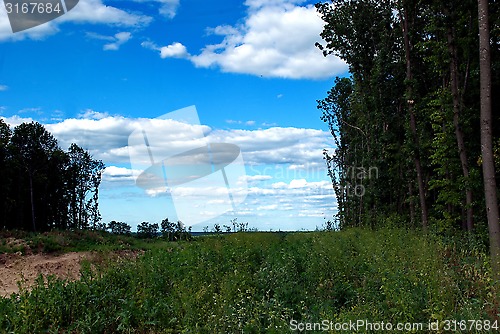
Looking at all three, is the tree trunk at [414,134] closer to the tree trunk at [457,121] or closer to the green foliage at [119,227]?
the tree trunk at [457,121]

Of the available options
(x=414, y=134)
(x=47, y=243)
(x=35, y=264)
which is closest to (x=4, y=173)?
(x=47, y=243)

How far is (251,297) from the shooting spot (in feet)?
24.6

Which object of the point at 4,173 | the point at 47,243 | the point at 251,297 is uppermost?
the point at 4,173

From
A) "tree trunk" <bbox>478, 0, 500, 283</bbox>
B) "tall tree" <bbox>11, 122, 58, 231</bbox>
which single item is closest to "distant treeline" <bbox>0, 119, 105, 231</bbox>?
"tall tree" <bbox>11, 122, 58, 231</bbox>

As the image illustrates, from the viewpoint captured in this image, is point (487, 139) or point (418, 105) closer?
point (487, 139)

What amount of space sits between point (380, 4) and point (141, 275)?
23072mm

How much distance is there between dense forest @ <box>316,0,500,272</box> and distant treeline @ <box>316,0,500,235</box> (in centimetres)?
5

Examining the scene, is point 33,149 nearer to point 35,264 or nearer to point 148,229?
point 148,229

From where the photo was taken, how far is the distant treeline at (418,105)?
17484 millimetres

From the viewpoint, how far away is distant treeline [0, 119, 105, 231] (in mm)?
45688

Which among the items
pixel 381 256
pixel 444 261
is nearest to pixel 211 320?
pixel 381 256

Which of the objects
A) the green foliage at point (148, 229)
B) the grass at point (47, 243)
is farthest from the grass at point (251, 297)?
the green foliage at point (148, 229)

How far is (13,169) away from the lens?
4622 centimetres

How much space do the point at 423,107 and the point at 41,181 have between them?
1593 inches
